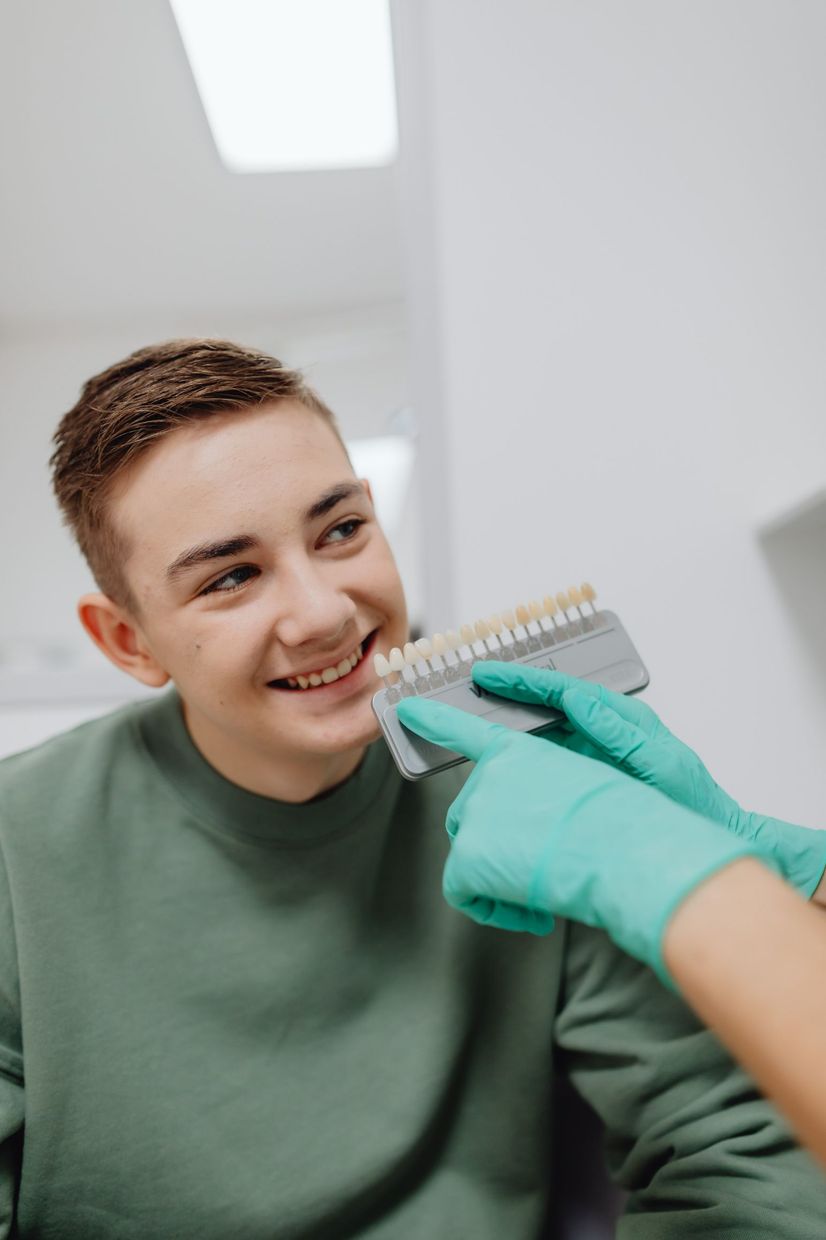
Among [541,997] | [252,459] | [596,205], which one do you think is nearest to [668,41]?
[596,205]

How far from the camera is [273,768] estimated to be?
0.83 m

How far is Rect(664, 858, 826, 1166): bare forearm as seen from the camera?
391mm

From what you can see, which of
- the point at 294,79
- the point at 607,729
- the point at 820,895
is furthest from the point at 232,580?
the point at 294,79

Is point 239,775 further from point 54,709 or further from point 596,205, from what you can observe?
point 596,205

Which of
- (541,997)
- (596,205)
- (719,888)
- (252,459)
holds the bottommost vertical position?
(541,997)

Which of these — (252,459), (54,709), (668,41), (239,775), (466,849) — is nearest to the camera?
(466,849)

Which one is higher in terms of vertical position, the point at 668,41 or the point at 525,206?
the point at 668,41

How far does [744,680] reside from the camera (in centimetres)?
102

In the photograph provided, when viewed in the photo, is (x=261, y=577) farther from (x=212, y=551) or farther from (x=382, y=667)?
(x=382, y=667)

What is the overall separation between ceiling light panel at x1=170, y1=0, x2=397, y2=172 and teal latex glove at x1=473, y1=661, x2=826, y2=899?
0.97 m

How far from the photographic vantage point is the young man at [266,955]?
73cm

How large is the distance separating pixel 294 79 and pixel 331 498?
0.83m

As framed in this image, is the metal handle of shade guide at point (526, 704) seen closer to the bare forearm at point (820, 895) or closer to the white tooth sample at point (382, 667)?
the white tooth sample at point (382, 667)

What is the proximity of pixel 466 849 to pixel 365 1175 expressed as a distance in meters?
0.44
